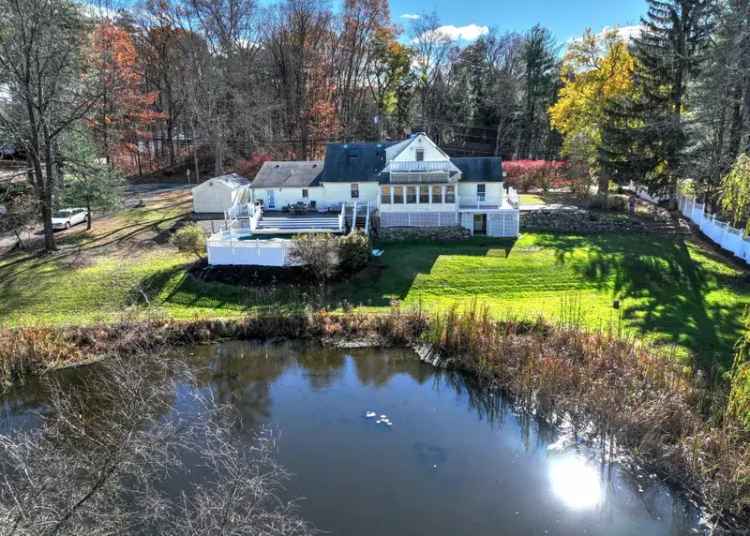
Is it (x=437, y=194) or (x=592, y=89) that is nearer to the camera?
(x=437, y=194)

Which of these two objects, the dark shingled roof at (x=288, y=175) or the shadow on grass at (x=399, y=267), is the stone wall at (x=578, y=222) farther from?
the dark shingled roof at (x=288, y=175)

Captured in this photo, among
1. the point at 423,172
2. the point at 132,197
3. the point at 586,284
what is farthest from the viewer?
the point at 132,197

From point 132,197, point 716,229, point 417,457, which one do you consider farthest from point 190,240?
point 716,229

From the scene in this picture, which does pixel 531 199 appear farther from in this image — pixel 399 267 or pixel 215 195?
pixel 215 195

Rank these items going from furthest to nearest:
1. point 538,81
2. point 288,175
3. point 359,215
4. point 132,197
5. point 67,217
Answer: point 538,81 → point 132,197 → point 288,175 → point 67,217 → point 359,215

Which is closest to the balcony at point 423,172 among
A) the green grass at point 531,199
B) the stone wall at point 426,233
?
the stone wall at point 426,233

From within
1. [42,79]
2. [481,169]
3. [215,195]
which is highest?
[42,79]
